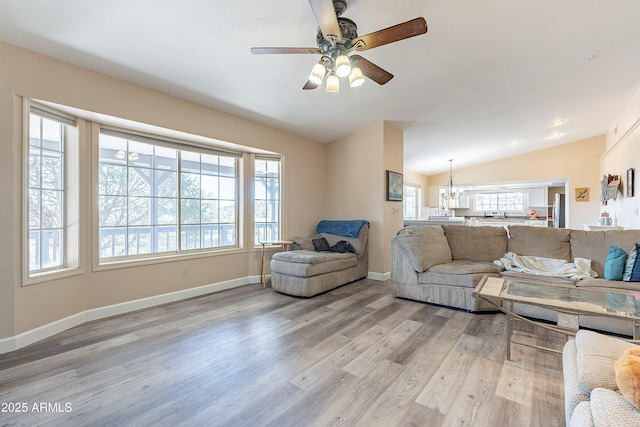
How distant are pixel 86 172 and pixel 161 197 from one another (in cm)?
83

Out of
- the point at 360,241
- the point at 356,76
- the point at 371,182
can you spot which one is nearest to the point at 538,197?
the point at 371,182

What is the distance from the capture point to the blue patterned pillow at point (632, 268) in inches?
102

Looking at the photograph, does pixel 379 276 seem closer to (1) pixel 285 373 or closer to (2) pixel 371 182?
(2) pixel 371 182

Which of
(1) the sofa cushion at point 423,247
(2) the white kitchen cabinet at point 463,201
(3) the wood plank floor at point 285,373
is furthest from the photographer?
(2) the white kitchen cabinet at point 463,201

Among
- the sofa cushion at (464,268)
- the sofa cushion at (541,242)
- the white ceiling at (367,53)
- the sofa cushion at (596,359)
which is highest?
the white ceiling at (367,53)

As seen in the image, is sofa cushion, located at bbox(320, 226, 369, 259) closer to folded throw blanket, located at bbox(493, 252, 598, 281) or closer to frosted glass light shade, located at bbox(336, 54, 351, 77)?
folded throw blanket, located at bbox(493, 252, 598, 281)

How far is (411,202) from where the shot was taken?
9.45m

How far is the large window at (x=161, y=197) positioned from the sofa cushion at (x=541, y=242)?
3.94 meters

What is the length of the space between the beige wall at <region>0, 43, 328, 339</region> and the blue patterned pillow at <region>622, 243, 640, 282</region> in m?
4.35

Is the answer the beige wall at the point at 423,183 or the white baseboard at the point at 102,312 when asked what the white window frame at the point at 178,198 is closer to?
the white baseboard at the point at 102,312

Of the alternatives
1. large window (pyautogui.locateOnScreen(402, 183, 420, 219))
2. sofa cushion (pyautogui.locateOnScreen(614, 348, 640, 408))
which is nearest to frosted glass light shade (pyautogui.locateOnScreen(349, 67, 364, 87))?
sofa cushion (pyautogui.locateOnScreen(614, 348, 640, 408))

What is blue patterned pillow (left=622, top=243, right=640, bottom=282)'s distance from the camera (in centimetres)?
259

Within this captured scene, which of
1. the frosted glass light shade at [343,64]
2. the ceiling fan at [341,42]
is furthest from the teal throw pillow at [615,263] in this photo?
the frosted glass light shade at [343,64]

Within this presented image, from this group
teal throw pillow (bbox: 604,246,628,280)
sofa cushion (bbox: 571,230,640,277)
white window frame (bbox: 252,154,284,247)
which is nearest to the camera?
teal throw pillow (bbox: 604,246,628,280)
